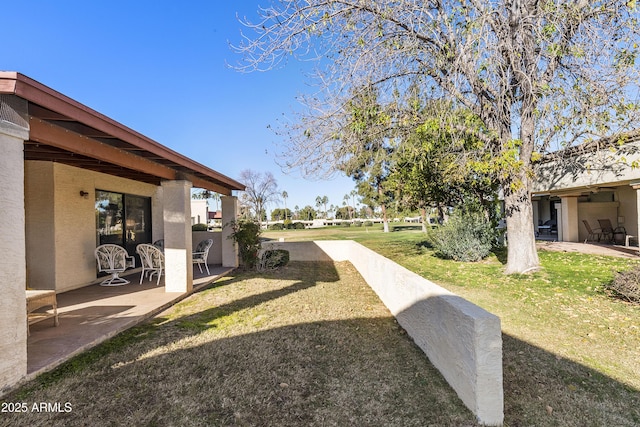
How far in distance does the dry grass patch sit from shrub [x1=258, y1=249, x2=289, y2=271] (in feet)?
14.3

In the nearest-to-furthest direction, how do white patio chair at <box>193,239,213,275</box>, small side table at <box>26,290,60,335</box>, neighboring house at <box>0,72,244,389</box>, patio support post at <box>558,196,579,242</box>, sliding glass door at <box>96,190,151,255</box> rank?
1. neighboring house at <box>0,72,244,389</box>
2. small side table at <box>26,290,60,335</box>
3. sliding glass door at <box>96,190,151,255</box>
4. white patio chair at <box>193,239,213,275</box>
5. patio support post at <box>558,196,579,242</box>

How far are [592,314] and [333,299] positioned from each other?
14.5 ft

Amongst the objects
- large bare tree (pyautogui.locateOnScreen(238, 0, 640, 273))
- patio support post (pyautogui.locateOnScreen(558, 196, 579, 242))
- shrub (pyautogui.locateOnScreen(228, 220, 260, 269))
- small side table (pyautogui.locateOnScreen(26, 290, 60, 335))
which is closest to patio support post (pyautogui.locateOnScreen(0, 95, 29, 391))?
small side table (pyautogui.locateOnScreen(26, 290, 60, 335))

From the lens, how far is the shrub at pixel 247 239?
9.30m

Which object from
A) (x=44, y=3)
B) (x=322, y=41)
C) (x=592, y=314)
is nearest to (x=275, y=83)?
(x=322, y=41)

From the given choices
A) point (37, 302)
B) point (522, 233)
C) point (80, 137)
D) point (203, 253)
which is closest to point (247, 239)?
point (203, 253)

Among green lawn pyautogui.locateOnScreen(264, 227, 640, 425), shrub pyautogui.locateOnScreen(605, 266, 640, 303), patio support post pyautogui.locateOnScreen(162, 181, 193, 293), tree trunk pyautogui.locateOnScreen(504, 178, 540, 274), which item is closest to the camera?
green lawn pyautogui.locateOnScreen(264, 227, 640, 425)

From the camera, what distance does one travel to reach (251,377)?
339 cm

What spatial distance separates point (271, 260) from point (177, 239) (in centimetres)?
425

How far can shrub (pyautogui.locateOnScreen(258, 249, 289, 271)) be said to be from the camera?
32.6 feet

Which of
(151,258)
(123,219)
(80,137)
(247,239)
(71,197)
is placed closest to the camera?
(80,137)

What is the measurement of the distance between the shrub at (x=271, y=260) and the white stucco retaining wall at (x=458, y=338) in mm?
5168

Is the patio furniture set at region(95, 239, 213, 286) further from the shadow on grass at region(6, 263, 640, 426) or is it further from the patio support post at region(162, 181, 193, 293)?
the shadow on grass at region(6, 263, 640, 426)

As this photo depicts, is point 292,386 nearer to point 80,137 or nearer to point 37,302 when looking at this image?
point 37,302
